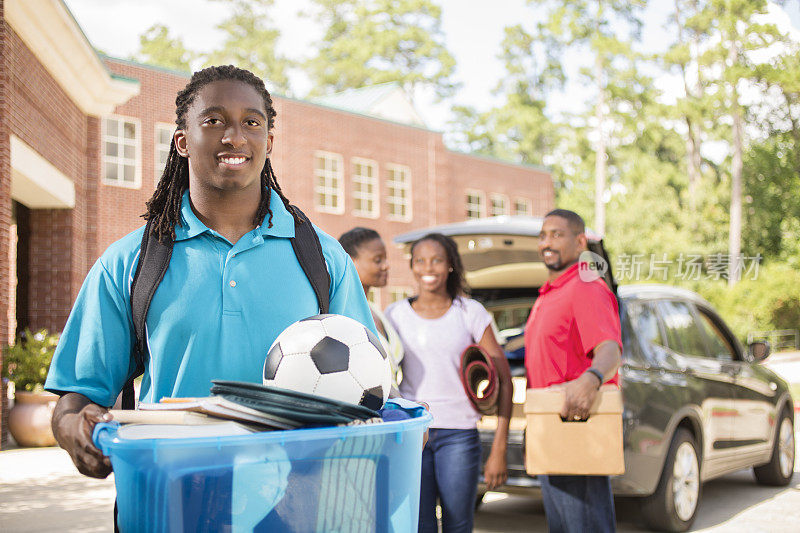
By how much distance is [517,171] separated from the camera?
34750 mm

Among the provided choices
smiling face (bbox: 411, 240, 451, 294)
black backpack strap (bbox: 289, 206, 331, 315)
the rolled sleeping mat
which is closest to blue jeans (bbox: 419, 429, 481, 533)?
the rolled sleeping mat

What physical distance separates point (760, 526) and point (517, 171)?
28.8 metres

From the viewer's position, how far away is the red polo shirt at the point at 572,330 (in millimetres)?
4133

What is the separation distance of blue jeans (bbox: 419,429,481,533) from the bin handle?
273 cm

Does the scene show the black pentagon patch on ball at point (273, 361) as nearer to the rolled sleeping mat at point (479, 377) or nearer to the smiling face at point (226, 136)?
the smiling face at point (226, 136)

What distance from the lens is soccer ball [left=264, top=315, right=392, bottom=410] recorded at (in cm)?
196

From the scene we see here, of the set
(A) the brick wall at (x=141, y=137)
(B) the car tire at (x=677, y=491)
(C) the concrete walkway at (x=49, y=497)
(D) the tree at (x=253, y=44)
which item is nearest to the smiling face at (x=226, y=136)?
(B) the car tire at (x=677, y=491)

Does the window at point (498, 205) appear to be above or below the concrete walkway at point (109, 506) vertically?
above

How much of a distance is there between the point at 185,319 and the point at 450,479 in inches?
98.1

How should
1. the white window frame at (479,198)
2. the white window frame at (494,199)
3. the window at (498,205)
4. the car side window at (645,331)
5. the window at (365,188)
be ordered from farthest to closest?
the window at (498,205), the white window frame at (494,199), the white window frame at (479,198), the window at (365,188), the car side window at (645,331)

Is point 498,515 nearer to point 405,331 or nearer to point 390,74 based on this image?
point 405,331

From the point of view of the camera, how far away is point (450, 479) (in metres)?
4.29

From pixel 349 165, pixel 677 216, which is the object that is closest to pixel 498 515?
pixel 349 165

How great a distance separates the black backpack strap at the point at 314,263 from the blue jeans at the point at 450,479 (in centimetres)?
224
